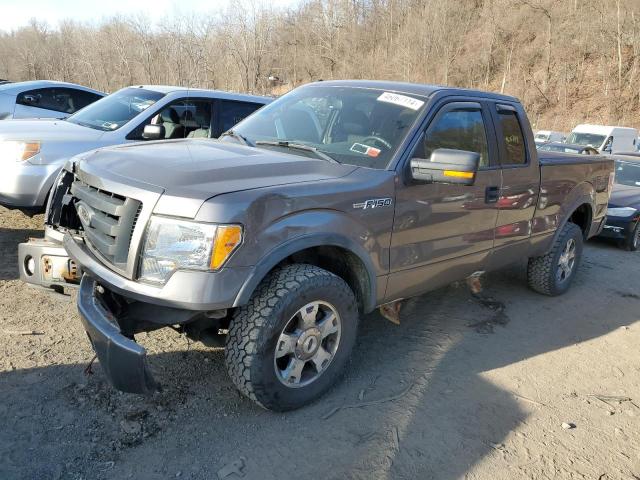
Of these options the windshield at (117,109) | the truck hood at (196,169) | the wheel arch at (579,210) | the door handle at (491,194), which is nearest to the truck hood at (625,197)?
the wheel arch at (579,210)

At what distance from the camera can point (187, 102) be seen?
21.0 feet

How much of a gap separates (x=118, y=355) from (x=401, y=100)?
252cm

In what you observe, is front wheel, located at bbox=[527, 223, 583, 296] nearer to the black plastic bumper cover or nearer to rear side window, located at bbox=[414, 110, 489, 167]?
rear side window, located at bbox=[414, 110, 489, 167]

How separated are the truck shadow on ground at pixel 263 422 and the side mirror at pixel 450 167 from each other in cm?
138

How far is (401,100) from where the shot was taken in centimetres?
373

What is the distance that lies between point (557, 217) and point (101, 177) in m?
4.15

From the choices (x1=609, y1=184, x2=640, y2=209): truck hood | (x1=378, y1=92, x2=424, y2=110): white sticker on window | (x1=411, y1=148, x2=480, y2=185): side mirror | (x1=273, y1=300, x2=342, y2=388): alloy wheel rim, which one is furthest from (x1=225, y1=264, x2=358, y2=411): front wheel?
(x1=609, y1=184, x2=640, y2=209): truck hood

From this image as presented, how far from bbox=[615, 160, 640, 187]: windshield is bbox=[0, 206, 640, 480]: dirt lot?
18.9 ft

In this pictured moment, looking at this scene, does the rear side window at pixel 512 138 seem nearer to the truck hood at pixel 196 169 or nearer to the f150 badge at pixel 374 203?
the f150 badge at pixel 374 203

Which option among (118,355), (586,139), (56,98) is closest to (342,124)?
(118,355)

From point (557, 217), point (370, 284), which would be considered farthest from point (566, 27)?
point (370, 284)

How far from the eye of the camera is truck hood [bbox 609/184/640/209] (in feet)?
26.9

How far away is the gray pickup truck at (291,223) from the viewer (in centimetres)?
257

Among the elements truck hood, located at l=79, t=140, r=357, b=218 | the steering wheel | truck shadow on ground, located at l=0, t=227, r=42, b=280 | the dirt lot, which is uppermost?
the steering wheel
